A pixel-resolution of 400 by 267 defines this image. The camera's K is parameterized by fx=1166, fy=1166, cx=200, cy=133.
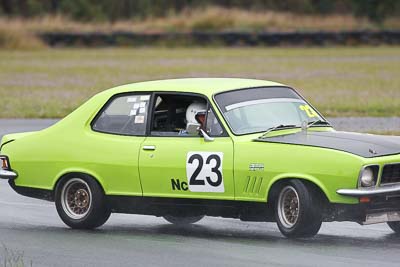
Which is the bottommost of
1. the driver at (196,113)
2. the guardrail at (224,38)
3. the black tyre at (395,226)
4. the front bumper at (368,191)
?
the black tyre at (395,226)

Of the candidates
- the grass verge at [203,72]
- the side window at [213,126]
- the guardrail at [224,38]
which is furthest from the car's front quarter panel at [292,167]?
the guardrail at [224,38]

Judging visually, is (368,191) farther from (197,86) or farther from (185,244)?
(197,86)

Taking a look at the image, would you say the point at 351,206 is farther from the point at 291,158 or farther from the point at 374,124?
the point at 374,124

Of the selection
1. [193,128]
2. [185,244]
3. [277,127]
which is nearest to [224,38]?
[277,127]

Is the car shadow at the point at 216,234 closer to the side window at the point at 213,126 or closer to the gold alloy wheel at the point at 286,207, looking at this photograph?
the gold alloy wheel at the point at 286,207

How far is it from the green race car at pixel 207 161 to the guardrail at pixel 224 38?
140ft

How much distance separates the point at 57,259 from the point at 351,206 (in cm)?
227

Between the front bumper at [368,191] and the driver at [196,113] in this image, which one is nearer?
the front bumper at [368,191]

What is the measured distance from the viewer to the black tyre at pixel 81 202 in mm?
10148

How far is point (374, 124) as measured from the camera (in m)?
21.0

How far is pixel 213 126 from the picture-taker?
9.82 m

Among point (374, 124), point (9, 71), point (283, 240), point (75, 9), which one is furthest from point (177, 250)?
point (75, 9)

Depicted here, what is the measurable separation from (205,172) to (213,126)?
1.61 ft

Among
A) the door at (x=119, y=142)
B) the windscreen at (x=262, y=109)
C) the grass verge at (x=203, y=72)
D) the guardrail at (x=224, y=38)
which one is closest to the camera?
the windscreen at (x=262, y=109)
